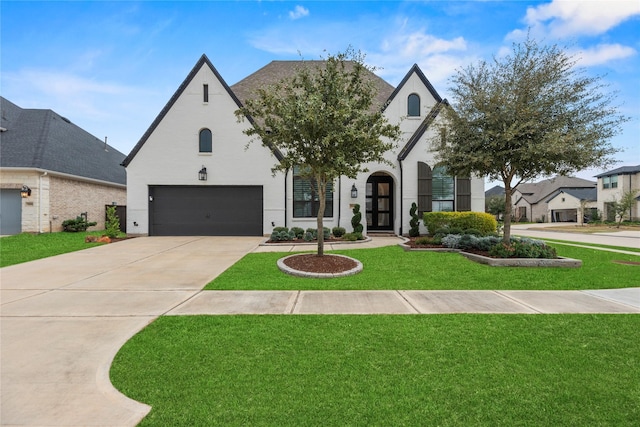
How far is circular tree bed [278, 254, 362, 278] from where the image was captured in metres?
7.02

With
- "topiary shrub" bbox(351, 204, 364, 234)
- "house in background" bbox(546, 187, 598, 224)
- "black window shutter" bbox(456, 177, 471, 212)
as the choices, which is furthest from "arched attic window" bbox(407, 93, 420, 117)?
"house in background" bbox(546, 187, 598, 224)

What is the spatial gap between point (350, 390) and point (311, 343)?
972mm

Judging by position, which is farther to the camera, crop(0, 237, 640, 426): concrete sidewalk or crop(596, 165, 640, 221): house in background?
crop(596, 165, 640, 221): house in background

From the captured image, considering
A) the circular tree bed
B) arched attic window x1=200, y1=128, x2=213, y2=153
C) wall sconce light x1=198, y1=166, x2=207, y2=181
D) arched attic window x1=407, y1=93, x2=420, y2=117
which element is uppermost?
arched attic window x1=407, y1=93, x2=420, y2=117

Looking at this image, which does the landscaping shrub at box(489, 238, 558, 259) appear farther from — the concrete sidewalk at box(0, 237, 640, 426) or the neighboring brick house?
the neighboring brick house

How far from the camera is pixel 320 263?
7719 millimetres

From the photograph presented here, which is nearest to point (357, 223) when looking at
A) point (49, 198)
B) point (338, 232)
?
point (338, 232)

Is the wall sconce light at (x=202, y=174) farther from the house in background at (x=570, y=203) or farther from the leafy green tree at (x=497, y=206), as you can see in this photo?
the house in background at (x=570, y=203)

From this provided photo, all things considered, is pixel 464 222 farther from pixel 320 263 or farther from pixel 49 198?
pixel 49 198

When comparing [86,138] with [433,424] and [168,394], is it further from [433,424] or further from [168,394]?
[433,424]

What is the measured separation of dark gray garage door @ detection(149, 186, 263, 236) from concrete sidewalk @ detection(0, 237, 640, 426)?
717 centimetres

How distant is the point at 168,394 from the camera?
8.39 feet

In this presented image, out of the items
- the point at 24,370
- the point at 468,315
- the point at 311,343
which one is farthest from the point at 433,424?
the point at 24,370

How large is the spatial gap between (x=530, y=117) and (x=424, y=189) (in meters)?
7.11
